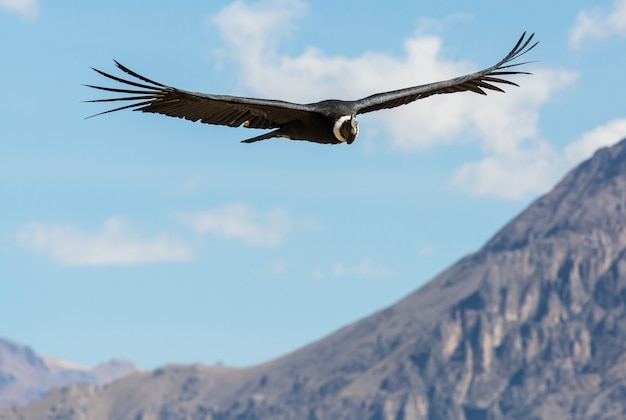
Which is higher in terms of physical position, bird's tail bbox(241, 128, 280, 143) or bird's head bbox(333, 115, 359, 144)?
bird's tail bbox(241, 128, 280, 143)

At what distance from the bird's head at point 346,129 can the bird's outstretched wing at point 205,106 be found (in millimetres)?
1076

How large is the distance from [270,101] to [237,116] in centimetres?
126

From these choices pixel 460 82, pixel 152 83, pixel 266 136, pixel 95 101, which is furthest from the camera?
pixel 460 82

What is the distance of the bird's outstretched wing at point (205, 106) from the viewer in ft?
87.7

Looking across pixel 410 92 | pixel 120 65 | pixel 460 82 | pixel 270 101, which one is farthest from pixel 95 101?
pixel 460 82

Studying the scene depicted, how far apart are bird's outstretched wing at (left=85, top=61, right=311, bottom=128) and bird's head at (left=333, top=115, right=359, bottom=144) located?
1.08m

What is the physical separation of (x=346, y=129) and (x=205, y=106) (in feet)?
10.8

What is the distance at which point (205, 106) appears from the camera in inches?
1081

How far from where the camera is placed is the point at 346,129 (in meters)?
26.1

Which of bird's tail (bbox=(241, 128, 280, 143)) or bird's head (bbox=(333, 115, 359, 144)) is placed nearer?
bird's head (bbox=(333, 115, 359, 144))

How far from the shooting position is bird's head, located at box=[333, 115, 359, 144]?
25859mm

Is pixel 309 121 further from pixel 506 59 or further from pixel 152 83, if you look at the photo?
pixel 506 59

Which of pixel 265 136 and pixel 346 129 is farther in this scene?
pixel 265 136

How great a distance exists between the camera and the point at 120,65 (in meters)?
25.5
